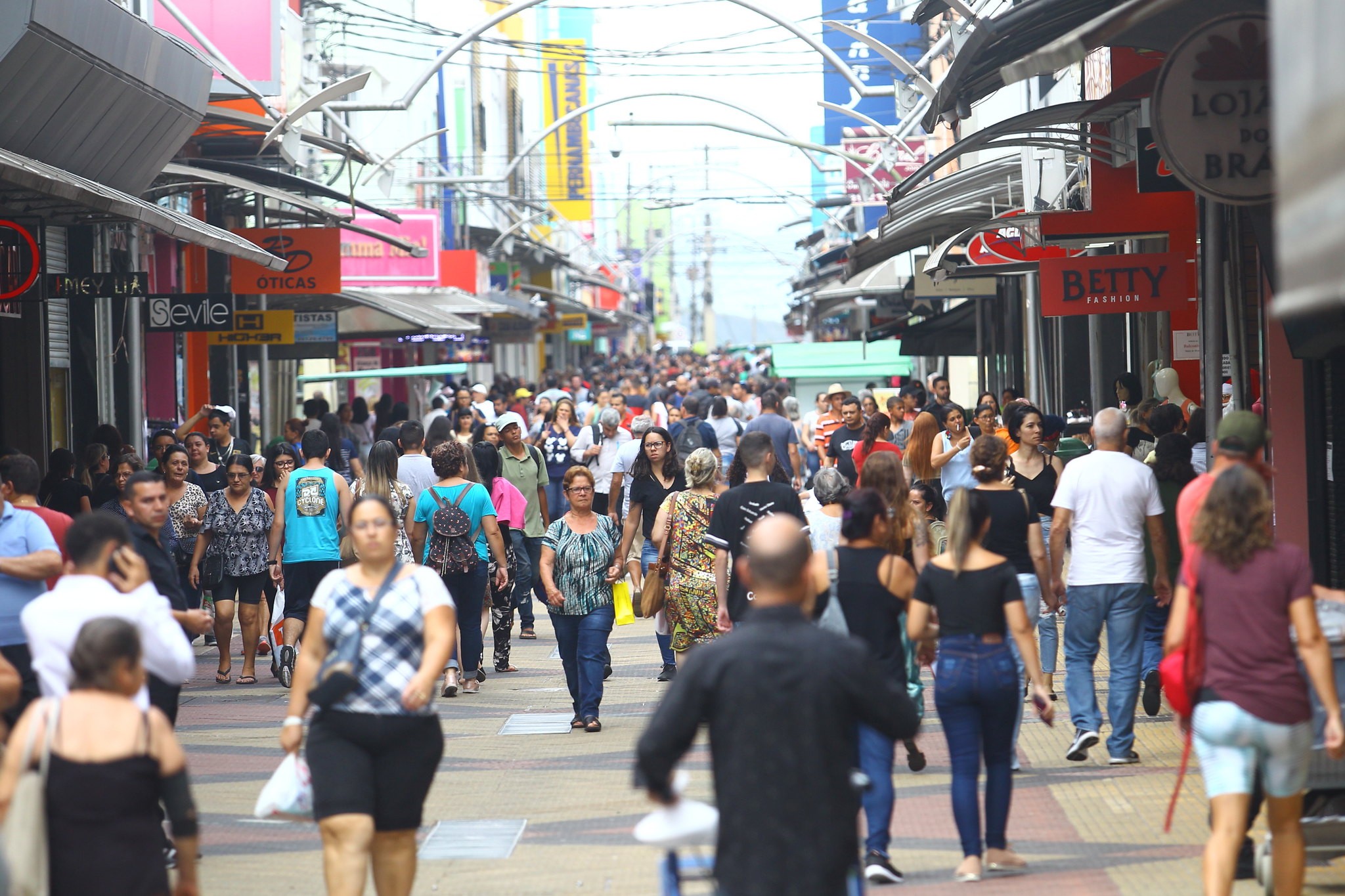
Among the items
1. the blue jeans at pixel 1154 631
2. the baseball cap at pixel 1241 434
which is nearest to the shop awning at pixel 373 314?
the blue jeans at pixel 1154 631

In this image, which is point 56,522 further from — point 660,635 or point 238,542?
point 660,635

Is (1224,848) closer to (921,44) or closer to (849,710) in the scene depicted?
(849,710)

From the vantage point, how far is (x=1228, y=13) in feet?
27.7

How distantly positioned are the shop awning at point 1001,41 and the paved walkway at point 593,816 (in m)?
3.48

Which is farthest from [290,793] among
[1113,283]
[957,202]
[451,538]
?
[957,202]

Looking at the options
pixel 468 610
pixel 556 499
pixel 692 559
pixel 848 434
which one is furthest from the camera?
pixel 556 499

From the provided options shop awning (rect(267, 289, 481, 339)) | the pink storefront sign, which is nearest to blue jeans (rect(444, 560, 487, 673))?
shop awning (rect(267, 289, 481, 339))

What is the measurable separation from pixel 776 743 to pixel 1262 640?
7.03ft

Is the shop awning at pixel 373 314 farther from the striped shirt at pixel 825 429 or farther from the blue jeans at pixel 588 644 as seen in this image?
the blue jeans at pixel 588 644

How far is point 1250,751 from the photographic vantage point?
19.3 ft

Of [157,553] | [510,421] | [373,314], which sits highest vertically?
[373,314]

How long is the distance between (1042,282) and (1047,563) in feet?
16.3

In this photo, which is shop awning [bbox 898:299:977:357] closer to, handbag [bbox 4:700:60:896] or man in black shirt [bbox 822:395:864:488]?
man in black shirt [bbox 822:395:864:488]

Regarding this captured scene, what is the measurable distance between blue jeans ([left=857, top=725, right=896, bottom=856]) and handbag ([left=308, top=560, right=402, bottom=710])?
2.18 m
